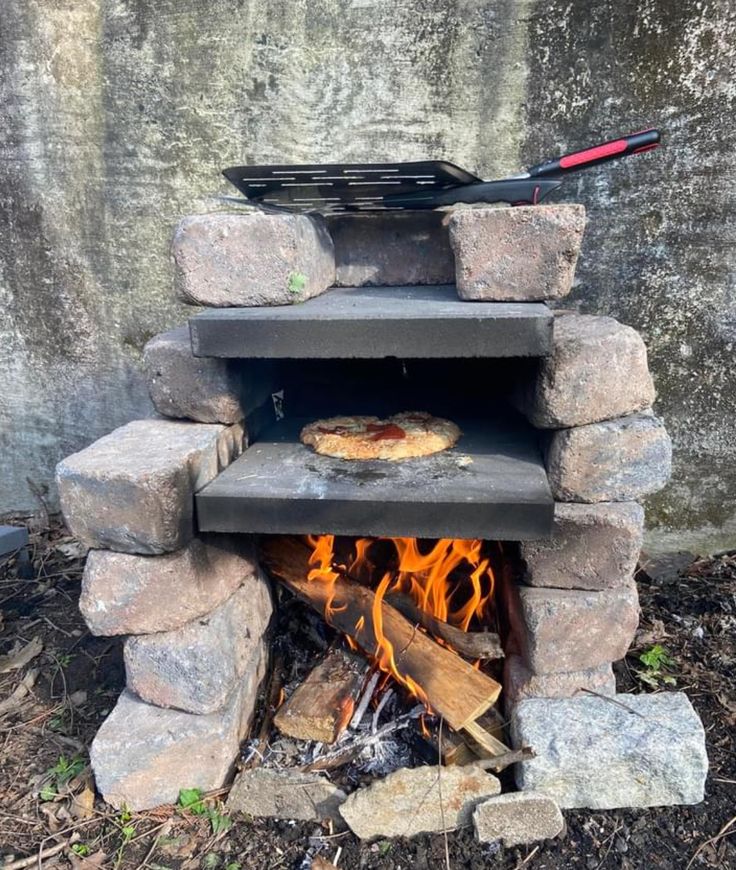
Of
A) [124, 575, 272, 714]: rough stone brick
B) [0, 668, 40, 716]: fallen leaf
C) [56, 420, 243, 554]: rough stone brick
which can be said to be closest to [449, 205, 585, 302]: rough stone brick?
[56, 420, 243, 554]: rough stone brick

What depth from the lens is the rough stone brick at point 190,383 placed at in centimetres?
210

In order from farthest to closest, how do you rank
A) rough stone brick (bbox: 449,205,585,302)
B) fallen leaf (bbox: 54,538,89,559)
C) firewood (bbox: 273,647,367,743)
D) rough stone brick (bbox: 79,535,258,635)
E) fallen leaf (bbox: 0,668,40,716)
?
1. fallen leaf (bbox: 54,538,89,559)
2. fallen leaf (bbox: 0,668,40,716)
3. firewood (bbox: 273,647,367,743)
4. rough stone brick (bbox: 79,535,258,635)
5. rough stone brick (bbox: 449,205,585,302)

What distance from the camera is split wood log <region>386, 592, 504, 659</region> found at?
7.73 ft

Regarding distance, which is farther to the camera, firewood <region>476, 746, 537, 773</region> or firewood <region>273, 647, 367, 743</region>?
firewood <region>273, 647, 367, 743</region>

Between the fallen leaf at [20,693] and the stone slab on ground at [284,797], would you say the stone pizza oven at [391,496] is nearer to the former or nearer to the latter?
the stone slab on ground at [284,797]

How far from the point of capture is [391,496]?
1.80 meters

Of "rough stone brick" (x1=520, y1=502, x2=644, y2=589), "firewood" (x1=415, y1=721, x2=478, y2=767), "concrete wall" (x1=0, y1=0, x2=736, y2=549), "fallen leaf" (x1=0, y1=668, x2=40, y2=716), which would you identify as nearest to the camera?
"rough stone brick" (x1=520, y1=502, x2=644, y2=589)

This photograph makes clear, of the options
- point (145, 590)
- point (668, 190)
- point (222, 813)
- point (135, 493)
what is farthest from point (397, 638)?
point (668, 190)

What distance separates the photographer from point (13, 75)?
11.1 feet

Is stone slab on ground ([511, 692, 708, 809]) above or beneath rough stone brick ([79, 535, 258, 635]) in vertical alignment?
beneath

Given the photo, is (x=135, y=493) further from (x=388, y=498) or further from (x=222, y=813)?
(x=222, y=813)

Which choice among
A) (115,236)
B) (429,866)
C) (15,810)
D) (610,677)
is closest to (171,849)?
(15,810)

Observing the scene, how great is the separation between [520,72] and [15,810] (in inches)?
137

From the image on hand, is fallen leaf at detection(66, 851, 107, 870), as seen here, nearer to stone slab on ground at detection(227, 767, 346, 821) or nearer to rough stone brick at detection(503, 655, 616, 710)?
stone slab on ground at detection(227, 767, 346, 821)
